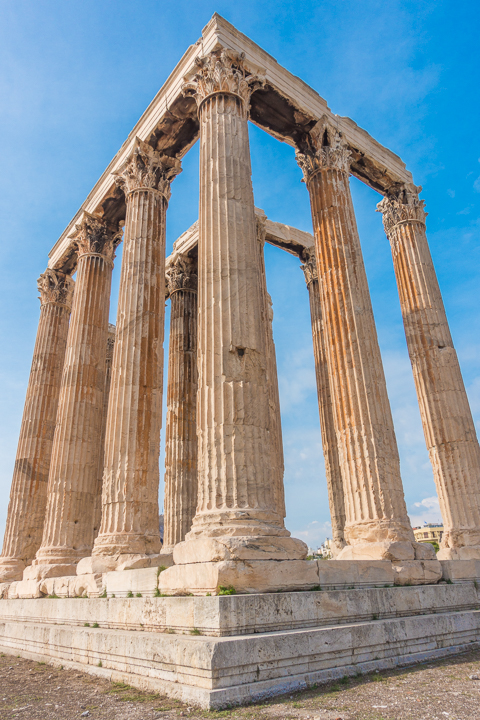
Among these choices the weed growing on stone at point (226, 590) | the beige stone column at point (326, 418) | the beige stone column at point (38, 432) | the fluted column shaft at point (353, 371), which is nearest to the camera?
the weed growing on stone at point (226, 590)

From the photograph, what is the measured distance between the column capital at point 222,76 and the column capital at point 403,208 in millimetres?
9944

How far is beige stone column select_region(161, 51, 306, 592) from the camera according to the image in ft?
30.7

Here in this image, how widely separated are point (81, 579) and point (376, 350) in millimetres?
10939

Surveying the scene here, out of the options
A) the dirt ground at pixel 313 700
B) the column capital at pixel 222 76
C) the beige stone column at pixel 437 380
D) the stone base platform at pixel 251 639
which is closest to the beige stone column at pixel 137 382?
the stone base platform at pixel 251 639

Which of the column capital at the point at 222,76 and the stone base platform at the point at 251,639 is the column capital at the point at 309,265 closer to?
the column capital at the point at 222,76

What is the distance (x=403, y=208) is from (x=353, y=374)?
10.9 metres

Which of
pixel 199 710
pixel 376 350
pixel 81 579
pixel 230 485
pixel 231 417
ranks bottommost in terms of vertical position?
pixel 199 710

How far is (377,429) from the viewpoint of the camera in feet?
46.7

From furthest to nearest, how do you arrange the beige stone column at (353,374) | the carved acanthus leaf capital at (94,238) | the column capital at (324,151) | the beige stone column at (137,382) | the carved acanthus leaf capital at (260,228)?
the carved acanthus leaf capital at (260,228), the carved acanthus leaf capital at (94,238), the column capital at (324,151), the beige stone column at (137,382), the beige stone column at (353,374)

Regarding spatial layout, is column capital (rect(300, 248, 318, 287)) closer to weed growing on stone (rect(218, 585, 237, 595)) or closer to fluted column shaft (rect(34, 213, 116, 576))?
fluted column shaft (rect(34, 213, 116, 576))

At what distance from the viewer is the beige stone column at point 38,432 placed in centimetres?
2080

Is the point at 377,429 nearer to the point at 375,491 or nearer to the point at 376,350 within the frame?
the point at 375,491

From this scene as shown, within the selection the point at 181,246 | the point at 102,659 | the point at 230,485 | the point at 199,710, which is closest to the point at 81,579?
the point at 102,659

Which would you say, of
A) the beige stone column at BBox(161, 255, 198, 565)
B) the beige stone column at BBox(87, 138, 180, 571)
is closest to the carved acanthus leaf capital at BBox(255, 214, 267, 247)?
the beige stone column at BBox(161, 255, 198, 565)
